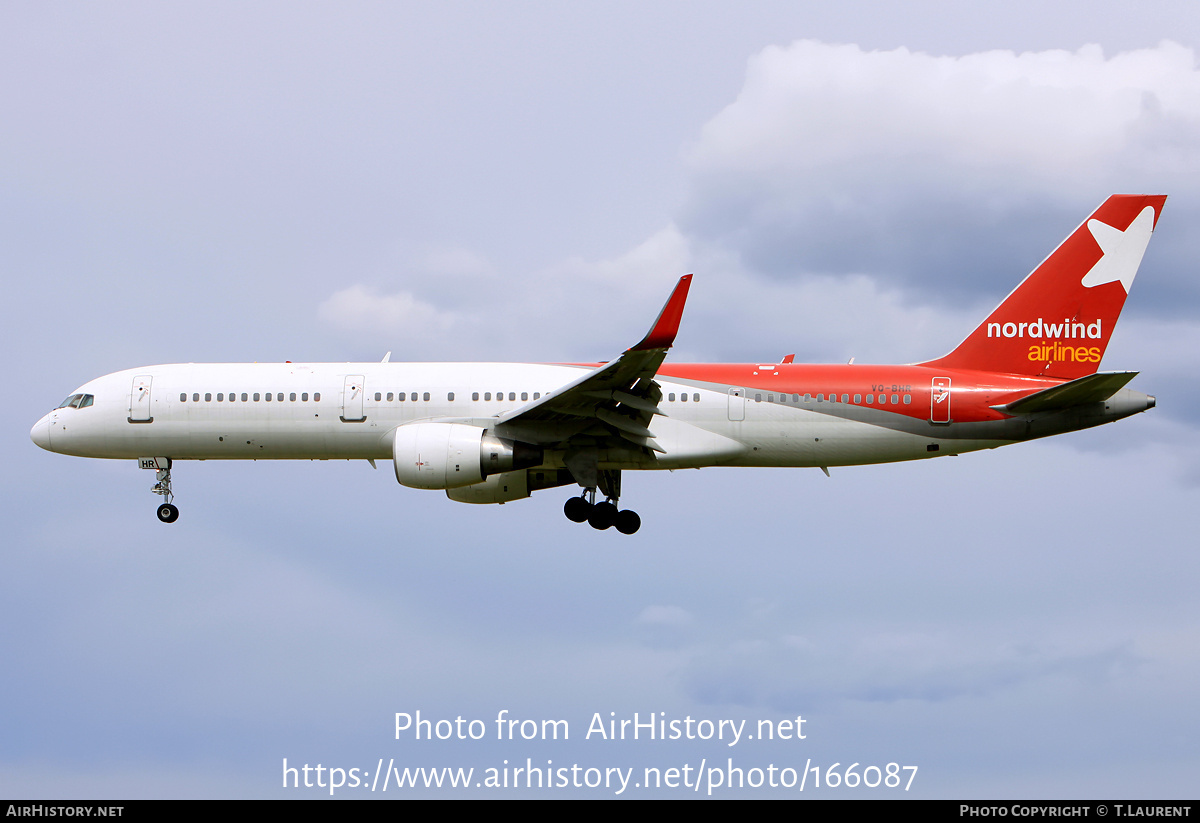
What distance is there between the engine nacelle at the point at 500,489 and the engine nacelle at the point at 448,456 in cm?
306

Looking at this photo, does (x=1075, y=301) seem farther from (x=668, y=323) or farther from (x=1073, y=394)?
(x=668, y=323)

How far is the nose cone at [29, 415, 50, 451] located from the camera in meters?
29.7

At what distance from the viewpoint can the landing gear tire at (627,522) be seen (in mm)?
28766

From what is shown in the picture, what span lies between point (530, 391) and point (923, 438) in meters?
9.25

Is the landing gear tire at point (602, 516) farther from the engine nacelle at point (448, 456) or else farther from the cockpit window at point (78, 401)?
the cockpit window at point (78, 401)

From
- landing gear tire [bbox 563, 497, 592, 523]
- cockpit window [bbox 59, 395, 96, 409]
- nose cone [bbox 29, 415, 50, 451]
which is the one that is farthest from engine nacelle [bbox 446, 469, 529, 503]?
nose cone [bbox 29, 415, 50, 451]

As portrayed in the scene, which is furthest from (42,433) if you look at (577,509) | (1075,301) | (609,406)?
(1075,301)

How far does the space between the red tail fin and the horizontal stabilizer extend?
1.66 meters

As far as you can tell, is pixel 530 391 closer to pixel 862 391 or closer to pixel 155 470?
pixel 862 391

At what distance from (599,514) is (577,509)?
0.58m

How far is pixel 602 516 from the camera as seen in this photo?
28.5m

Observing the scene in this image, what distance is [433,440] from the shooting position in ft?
84.6

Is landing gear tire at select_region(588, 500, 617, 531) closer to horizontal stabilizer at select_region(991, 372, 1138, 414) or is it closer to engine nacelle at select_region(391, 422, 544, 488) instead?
engine nacelle at select_region(391, 422, 544, 488)

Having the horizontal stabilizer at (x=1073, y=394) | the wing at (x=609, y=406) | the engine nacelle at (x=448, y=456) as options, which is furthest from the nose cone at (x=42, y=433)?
the horizontal stabilizer at (x=1073, y=394)
